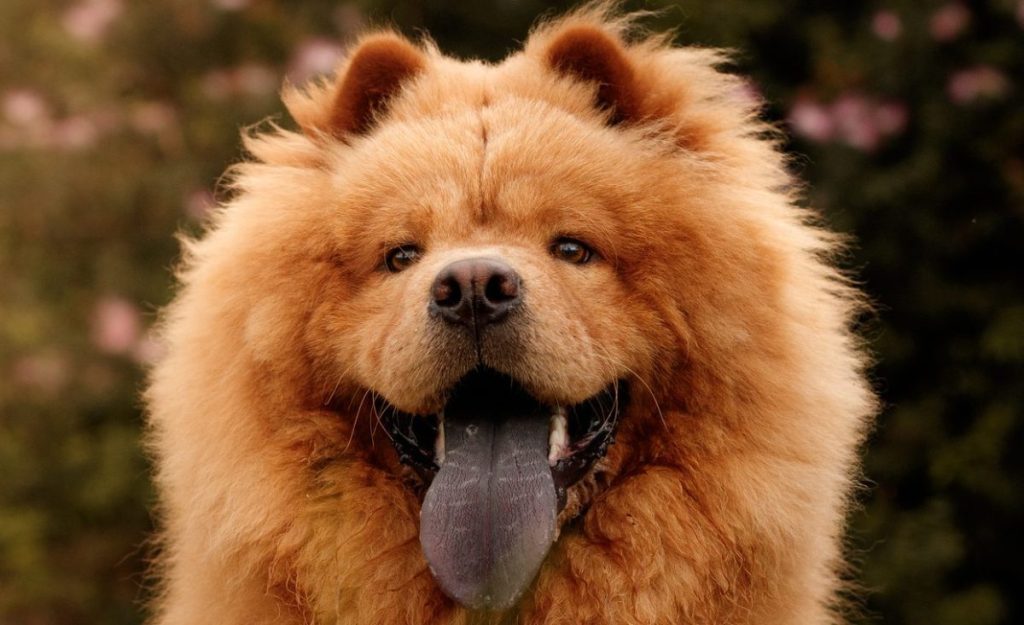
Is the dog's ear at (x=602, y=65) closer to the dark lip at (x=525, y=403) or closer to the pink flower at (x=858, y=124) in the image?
the dark lip at (x=525, y=403)

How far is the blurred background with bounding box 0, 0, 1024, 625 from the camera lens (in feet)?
20.6

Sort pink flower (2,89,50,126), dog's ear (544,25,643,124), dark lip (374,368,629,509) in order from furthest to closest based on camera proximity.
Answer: pink flower (2,89,50,126) → dog's ear (544,25,643,124) → dark lip (374,368,629,509)

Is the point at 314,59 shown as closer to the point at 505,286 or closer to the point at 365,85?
the point at 365,85

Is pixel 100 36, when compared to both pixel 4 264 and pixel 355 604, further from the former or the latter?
pixel 355 604

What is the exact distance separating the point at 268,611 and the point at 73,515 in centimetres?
371

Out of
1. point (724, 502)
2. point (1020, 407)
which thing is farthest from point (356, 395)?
point (1020, 407)

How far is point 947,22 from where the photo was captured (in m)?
6.32

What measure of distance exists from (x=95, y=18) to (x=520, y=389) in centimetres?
460

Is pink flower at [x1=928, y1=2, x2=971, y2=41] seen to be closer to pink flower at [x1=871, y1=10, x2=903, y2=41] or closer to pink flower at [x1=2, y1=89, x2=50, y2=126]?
pink flower at [x1=871, y1=10, x2=903, y2=41]

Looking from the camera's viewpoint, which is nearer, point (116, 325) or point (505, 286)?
point (505, 286)

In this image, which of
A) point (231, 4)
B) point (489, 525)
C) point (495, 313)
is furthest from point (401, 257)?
point (231, 4)

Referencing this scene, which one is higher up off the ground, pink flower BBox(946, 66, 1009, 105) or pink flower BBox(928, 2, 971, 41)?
pink flower BBox(928, 2, 971, 41)

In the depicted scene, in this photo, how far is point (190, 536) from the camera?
3.61 metres

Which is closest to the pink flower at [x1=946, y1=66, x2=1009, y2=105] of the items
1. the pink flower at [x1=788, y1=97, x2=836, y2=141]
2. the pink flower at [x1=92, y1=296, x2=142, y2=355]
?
the pink flower at [x1=788, y1=97, x2=836, y2=141]
